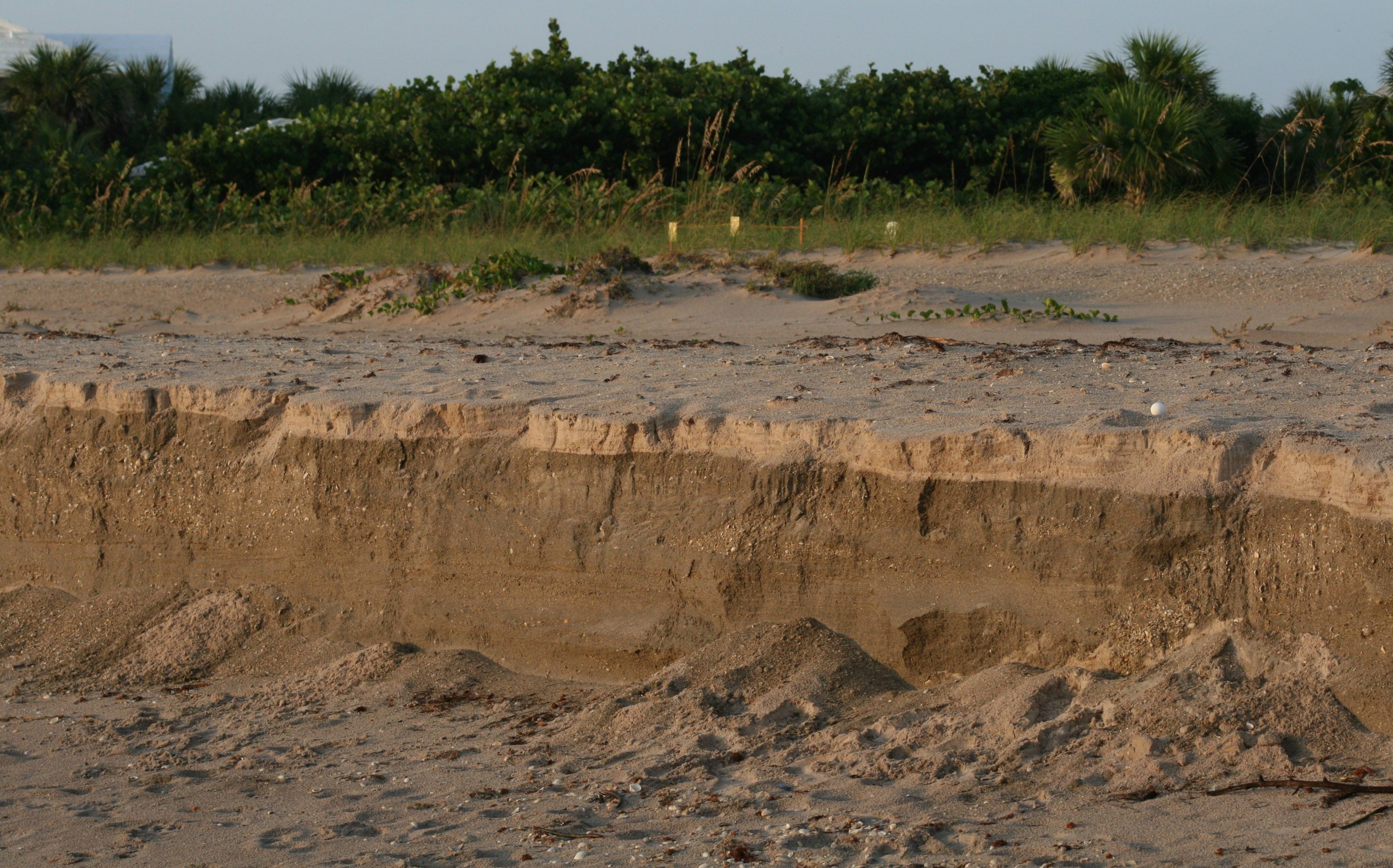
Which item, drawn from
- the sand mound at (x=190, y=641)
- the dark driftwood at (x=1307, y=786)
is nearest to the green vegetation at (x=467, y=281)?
the sand mound at (x=190, y=641)

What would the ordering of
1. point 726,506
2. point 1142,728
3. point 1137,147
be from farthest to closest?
point 1137,147 < point 726,506 < point 1142,728

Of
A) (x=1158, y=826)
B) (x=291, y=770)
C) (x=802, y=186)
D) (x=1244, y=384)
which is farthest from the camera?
(x=802, y=186)

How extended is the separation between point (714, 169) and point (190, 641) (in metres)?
9.95

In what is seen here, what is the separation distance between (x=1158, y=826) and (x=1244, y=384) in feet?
7.58

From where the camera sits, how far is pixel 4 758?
3748mm

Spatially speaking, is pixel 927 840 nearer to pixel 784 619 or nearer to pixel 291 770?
pixel 784 619

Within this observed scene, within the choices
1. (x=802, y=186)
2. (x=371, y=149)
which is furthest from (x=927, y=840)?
(x=371, y=149)

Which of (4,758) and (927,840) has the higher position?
(927,840)

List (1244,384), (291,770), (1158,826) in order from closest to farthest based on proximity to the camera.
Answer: (1158,826) < (291,770) < (1244,384)

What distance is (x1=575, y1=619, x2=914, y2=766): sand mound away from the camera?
3.46 m

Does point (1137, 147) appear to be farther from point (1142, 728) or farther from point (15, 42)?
point (15, 42)

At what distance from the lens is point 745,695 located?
3.62 meters

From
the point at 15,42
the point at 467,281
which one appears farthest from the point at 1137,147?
the point at 15,42

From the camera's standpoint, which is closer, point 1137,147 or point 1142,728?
point 1142,728
